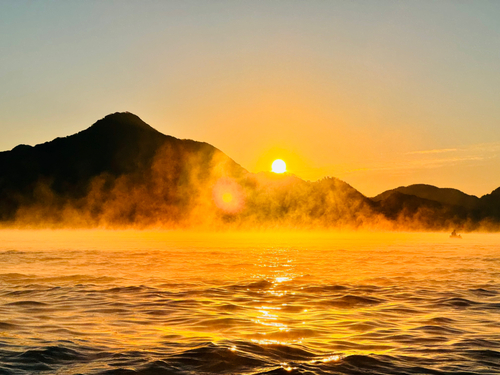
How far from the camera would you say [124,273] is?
29.8m

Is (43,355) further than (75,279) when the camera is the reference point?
No

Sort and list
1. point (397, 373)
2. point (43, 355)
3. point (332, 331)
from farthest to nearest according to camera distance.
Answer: point (332, 331) < point (43, 355) < point (397, 373)

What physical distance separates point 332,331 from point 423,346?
2.61 meters

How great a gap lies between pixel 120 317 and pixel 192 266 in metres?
18.9

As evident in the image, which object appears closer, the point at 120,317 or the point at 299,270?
the point at 120,317

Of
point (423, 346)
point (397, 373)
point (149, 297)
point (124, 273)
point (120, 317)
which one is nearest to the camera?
point (397, 373)

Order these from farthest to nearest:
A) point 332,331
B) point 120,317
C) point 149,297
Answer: point 149,297 < point 120,317 < point 332,331

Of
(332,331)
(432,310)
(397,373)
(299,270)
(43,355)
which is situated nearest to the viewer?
(397,373)

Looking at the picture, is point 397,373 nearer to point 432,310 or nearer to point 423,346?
point 423,346

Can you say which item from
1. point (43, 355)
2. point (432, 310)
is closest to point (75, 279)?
point (43, 355)

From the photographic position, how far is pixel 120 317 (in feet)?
52.0

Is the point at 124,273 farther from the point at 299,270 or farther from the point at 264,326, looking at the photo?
the point at 264,326

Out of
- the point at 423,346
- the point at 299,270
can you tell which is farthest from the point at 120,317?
the point at 299,270

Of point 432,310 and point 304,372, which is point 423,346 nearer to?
point 304,372
